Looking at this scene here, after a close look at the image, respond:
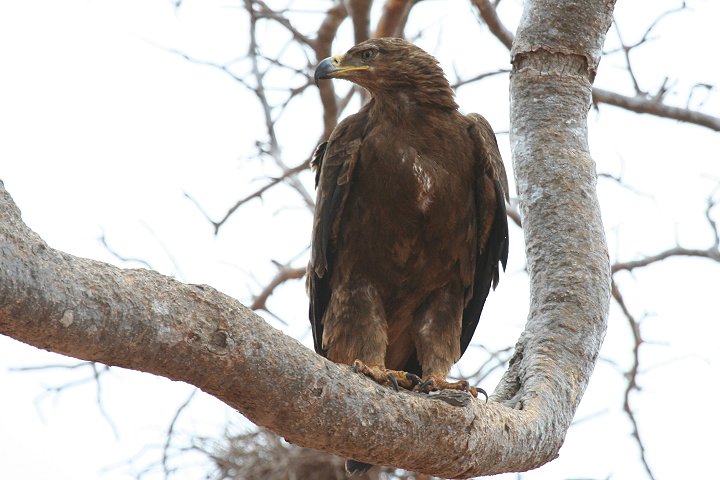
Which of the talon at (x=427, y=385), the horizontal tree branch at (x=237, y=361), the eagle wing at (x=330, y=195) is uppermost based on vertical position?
the eagle wing at (x=330, y=195)

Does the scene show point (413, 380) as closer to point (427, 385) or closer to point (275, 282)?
point (427, 385)

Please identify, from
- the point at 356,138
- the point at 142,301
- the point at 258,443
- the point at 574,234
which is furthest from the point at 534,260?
the point at 258,443

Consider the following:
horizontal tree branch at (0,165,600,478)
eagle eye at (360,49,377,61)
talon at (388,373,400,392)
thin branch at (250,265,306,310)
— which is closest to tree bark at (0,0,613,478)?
horizontal tree branch at (0,165,600,478)

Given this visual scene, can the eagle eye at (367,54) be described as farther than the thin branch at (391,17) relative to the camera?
No

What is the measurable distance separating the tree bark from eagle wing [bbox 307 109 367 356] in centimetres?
83

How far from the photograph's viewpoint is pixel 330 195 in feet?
16.2

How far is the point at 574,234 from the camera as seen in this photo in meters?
4.37

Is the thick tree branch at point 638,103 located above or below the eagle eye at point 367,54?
above

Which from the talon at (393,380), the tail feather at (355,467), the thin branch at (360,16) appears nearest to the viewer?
the talon at (393,380)

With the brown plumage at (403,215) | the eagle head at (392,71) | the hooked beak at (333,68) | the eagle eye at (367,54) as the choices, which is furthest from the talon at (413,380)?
the eagle eye at (367,54)

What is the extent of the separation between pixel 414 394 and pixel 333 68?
2303 mm

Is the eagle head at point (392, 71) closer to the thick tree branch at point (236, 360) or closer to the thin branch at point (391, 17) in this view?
the thick tree branch at point (236, 360)

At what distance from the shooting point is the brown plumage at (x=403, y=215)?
4801 mm

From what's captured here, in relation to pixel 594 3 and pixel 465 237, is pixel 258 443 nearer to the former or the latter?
pixel 465 237
